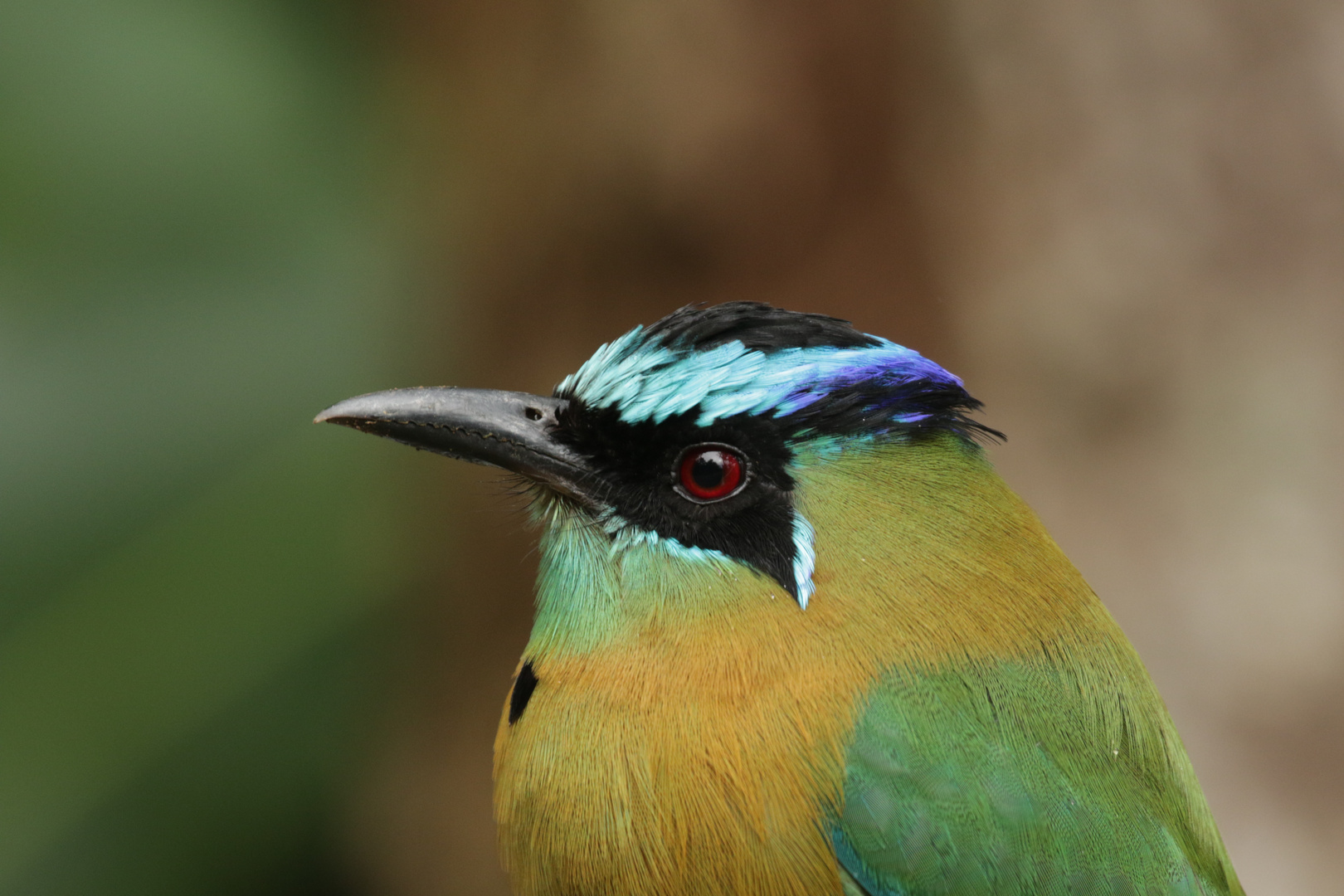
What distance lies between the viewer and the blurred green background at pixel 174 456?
15.6 ft

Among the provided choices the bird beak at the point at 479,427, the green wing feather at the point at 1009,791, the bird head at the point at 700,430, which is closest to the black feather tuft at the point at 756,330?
the bird head at the point at 700,430

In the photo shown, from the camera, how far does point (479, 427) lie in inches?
109

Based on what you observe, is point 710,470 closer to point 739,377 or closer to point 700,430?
point 700,430

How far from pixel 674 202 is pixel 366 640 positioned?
2.79m

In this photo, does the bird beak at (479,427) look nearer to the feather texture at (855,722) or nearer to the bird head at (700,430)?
the bird head at (700,430)

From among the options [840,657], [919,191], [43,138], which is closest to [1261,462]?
[919,191]

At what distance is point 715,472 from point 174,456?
3317 mm

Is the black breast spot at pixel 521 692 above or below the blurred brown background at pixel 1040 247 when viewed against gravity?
below

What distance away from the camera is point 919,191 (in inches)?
245

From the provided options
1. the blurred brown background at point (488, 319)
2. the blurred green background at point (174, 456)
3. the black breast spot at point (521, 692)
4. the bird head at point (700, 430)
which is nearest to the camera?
the bird head at point (700, 430)

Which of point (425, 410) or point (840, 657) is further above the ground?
point (425, 410)

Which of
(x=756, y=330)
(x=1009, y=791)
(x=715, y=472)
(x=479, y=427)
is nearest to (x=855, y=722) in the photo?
(x=1009, y=791)

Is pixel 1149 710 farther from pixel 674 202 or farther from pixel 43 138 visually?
pixel 43 138

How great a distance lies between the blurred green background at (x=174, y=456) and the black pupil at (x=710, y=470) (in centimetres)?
319
